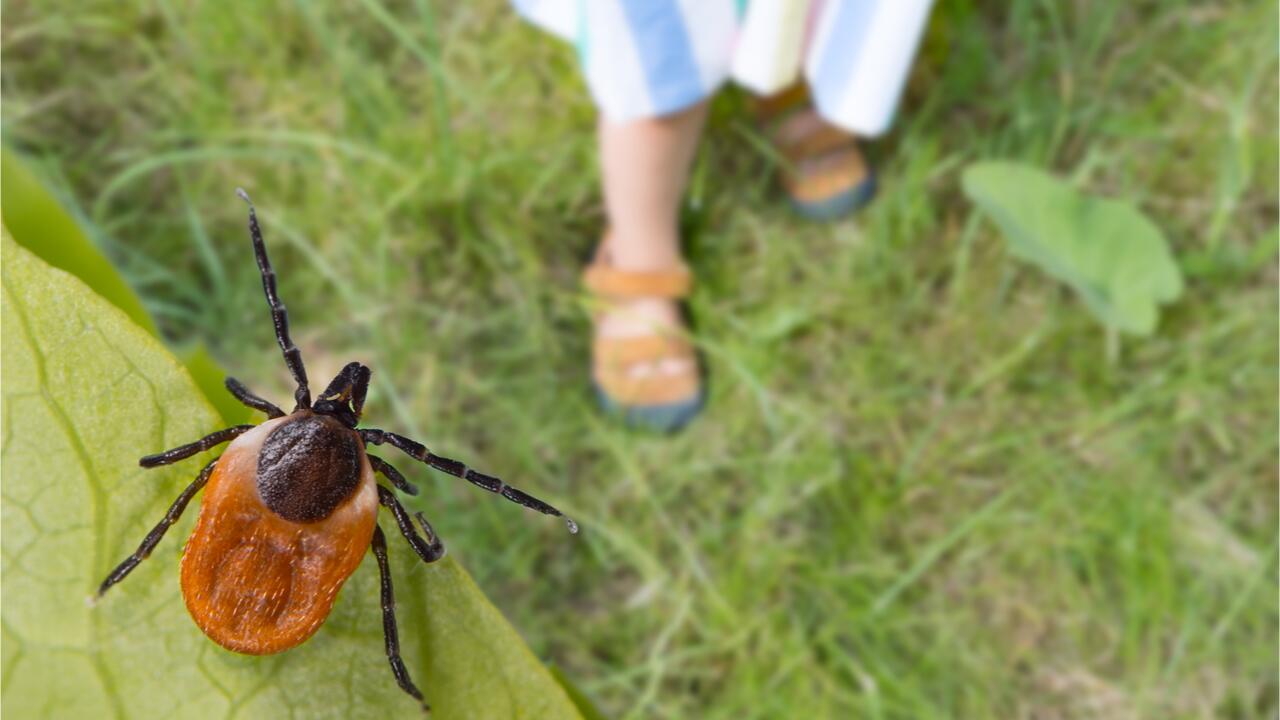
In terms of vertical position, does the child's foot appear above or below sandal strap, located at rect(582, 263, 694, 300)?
above

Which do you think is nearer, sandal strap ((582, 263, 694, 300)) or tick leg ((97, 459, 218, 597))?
tick leg ((97, 459, 218, 597))

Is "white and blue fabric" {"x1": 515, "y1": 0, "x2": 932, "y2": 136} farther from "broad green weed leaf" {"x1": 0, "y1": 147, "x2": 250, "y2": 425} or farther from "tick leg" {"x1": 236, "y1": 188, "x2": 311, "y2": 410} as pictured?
"broad green weed leaf" {"x1": 0, "y1": 147, "x2": 250, "y2": 425}

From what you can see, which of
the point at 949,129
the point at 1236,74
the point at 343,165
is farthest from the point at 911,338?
the point at 343,165

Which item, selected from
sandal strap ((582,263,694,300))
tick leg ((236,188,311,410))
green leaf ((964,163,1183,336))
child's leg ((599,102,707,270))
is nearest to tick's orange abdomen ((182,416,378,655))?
tick leg ((236,188,311,410))

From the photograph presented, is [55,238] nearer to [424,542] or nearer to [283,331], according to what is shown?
[424,542]

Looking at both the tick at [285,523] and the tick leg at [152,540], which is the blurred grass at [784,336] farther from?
the tick leg at [152,540]

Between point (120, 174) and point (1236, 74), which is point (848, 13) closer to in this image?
point (1236, 74)

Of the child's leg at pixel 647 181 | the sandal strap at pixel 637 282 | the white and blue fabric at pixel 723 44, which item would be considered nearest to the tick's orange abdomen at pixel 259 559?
the white and blue fabric at pixel 723 44
